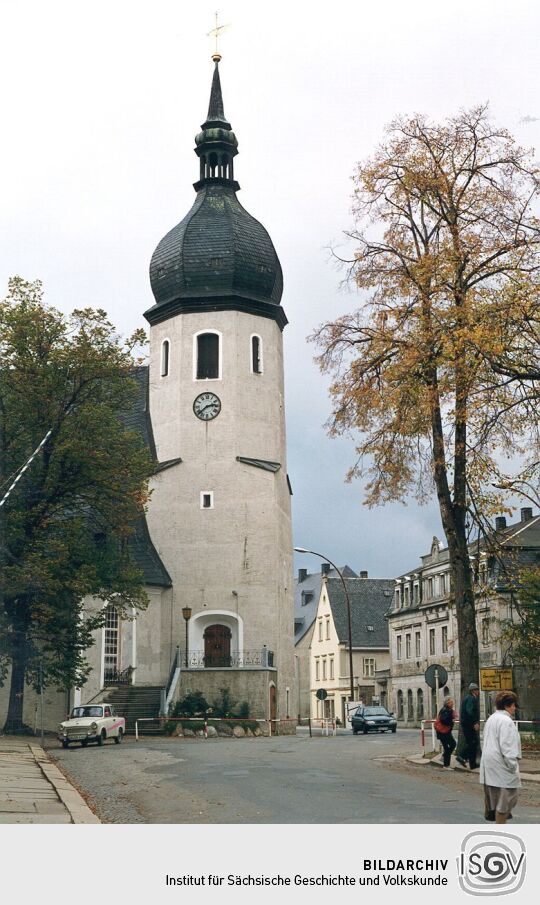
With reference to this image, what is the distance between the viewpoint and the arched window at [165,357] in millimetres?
48312

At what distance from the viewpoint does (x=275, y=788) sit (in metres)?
15.6

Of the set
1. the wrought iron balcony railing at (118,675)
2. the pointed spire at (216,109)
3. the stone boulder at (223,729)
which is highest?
the pointed spire at (216,109)

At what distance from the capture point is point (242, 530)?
45312mm

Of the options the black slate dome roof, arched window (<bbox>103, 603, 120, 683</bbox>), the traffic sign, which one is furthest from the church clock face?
the traffic sign

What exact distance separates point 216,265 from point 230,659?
1708cm

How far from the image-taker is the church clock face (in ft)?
153

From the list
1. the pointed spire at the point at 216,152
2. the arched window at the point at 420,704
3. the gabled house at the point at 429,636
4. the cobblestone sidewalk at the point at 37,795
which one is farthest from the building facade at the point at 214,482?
the cobblestone sidewalk at the point at 37,795

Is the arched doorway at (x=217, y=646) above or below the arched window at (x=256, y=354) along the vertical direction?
below

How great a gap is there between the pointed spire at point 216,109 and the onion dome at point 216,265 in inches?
149

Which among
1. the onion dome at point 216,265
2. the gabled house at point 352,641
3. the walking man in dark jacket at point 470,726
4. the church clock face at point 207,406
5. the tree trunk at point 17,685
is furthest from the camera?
the gabled house at point 352,641

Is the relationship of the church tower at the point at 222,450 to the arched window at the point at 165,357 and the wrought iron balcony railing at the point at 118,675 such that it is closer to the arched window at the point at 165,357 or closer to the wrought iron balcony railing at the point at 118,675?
the arched window at the point at 165,357

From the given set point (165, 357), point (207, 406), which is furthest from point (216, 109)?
point (207, 406)
